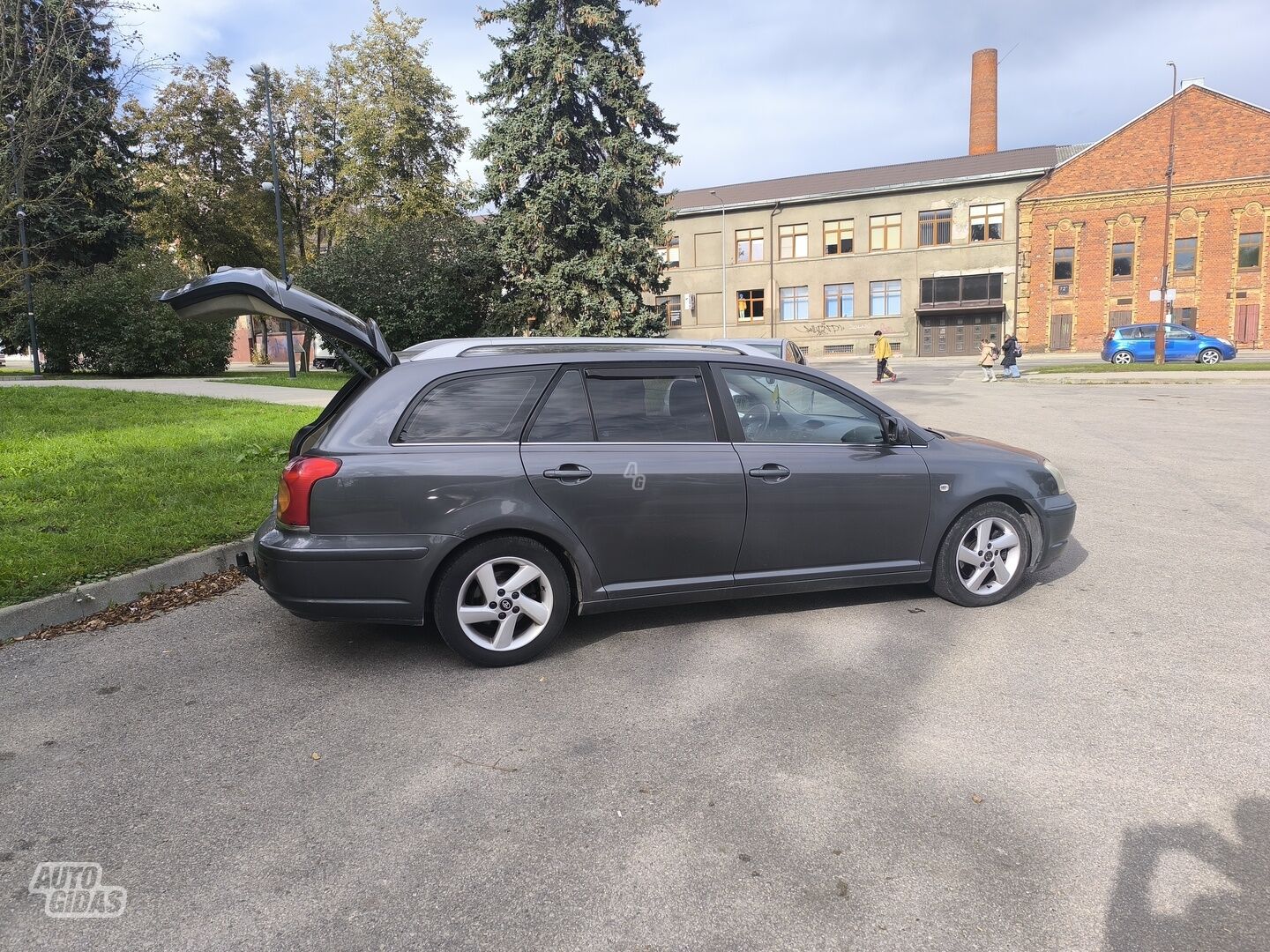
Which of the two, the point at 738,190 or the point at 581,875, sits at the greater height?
the point at 738,190

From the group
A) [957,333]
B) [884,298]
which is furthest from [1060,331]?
[884,298]

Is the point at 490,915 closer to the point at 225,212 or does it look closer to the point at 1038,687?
the point at 1038,687

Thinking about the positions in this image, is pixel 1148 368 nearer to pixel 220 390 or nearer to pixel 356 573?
pixel 220 390

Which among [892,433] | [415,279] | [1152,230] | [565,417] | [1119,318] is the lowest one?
[892,433]

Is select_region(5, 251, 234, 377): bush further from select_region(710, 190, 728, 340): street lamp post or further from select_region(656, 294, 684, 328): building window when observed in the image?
select_region(656, 294, 684, 328): building window

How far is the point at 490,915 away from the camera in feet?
7.98

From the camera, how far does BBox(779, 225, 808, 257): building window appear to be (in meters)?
54.2

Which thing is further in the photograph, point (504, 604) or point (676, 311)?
point (676, 311)

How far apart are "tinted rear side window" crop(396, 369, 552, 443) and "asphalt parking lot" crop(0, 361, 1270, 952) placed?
1187 millimetres

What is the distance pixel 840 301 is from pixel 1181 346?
2303cm

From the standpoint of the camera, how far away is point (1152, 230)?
4619 cm

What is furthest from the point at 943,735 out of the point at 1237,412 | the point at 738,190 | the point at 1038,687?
the point at 738,190

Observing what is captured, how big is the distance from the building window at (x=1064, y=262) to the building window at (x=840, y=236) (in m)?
11.6

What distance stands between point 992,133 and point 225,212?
1900 inches
